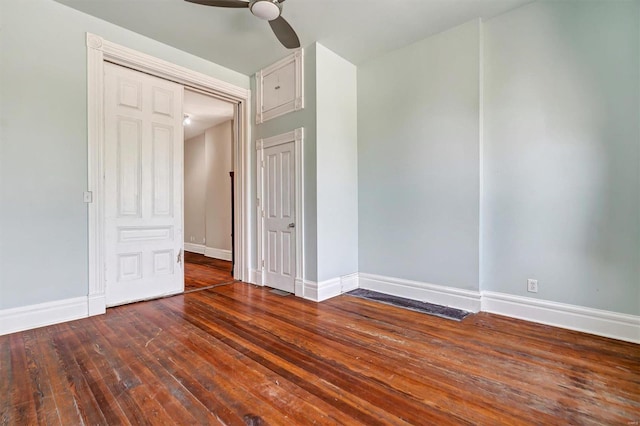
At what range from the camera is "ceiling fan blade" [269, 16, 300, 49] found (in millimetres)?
2650

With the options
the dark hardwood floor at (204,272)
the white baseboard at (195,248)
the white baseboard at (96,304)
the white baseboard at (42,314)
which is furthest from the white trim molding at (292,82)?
the white baseboard at (195,248)

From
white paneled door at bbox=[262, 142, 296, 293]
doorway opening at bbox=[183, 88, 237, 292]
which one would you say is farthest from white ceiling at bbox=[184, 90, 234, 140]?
white paneled door at bbox=[262, 142, 296, 293]

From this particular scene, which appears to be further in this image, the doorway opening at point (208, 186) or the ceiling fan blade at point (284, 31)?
the doorway opening at point (208, 186)

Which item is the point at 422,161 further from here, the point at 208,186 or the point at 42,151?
the point at 208,186

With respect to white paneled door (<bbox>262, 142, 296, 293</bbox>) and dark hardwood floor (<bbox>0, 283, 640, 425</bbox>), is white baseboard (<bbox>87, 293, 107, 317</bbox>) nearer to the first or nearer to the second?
dark hardwood floor (<bbox>0, 283, 640, 425</bbox>)

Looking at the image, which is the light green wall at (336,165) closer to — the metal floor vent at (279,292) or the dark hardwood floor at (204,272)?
the metal floor vent at (279,292)

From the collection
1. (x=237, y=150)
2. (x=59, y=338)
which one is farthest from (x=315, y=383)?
(x=237, y=150)

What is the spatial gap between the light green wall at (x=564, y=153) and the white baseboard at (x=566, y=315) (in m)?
0.07

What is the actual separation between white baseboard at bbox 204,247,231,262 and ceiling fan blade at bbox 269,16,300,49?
15.2 ft

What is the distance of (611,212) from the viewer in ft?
8.31

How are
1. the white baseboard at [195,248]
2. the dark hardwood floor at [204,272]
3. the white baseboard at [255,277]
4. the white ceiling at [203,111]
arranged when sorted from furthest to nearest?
the white baseboard at [195,248] → the white ceiling at [203,111] → the dark hardwood floor at [204,272] → the white baseboard at [255,277]

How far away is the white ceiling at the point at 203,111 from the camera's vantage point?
528cm

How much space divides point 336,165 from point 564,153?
229 cm

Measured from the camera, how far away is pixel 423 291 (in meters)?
3.52
